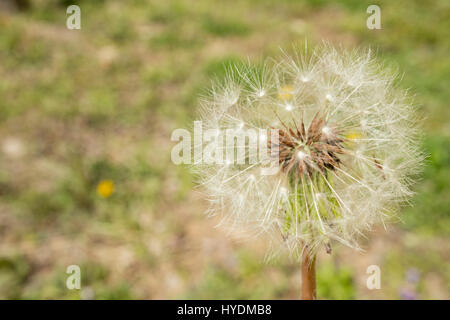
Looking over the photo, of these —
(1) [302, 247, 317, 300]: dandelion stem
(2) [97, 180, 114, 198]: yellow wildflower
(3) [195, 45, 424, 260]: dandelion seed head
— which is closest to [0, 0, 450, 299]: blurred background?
(2) [97, 180, 114, 198]: yellow wildflower

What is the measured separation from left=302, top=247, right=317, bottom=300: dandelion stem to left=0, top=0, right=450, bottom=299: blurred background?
0.57 metres

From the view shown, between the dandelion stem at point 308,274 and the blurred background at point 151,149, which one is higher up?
the blurred background at point 151,149

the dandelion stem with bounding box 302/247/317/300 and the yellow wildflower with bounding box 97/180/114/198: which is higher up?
the yellow wildflower with bounding box 97/180/114/198

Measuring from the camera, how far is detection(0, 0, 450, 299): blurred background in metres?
2.93

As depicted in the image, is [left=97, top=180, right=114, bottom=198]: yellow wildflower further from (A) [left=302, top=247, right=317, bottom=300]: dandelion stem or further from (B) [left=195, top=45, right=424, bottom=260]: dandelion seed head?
(A) [left=302, top=247, right=317, bottom=300]: dandelion stem

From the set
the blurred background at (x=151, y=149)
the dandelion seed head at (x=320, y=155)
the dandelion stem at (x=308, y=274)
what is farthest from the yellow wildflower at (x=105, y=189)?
the dandelion stem at (x=308, y=274)

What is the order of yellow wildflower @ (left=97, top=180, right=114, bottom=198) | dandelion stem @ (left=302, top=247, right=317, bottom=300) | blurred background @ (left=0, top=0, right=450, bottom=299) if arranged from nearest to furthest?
dandelion stem @ (left=302, top=247, right=317, bottom=300) < blurred background @ (left=0, top=0, right=450, bottom=299) < yellow wildflower @ (left=97, top=180, right=114, bottom=198)

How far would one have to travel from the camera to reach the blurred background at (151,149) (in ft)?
9.61

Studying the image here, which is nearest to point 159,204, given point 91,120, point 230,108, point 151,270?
point 151,270

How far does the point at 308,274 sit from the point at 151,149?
2.98m

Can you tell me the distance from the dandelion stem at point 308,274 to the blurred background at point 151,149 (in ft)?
1.86

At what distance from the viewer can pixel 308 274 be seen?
1195 mm

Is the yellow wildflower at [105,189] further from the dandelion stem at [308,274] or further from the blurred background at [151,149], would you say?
the dandelion stem at [308,274]

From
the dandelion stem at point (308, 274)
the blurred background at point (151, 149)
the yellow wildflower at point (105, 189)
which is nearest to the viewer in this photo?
the dandelion stem at point (308, 274)
